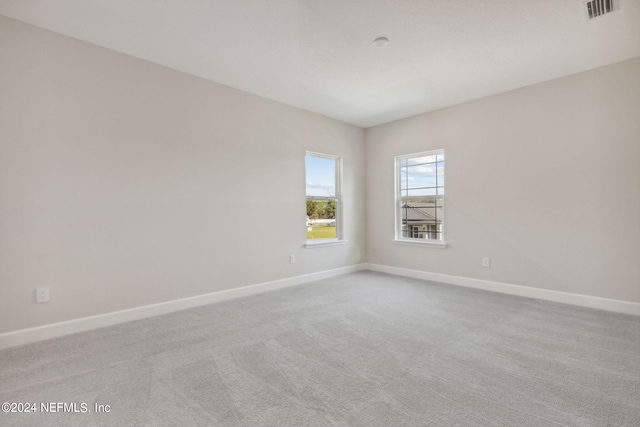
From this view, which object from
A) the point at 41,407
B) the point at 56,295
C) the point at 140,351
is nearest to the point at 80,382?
the point at 41,407

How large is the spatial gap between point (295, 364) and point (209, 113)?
2886 mm

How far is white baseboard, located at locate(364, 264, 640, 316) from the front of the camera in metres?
3.06

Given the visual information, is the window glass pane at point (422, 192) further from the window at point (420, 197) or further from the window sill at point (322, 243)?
the window sill at point (322, 243)

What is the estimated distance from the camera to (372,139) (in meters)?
5.37

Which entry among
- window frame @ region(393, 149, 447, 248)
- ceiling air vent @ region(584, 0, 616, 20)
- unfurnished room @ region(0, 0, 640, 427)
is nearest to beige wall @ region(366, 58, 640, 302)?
unfurnished room @ region(0, 0, 640, 427)

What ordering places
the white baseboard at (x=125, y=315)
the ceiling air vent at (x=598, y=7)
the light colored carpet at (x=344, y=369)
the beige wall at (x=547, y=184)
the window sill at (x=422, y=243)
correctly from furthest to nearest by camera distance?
1. the window sill at (x=422, y=243)
2. the beige wall at (x=547, y=184)
3. the white baseboard at (x=125, y=315)
4. the ceiling air vent at (x=598, y=7)
5. the light colored carpet at (x=344, y=369)

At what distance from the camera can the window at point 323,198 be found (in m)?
4.67

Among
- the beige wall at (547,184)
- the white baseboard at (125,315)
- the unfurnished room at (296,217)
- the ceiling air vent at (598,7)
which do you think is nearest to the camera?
the unfurnished room at (296,217)

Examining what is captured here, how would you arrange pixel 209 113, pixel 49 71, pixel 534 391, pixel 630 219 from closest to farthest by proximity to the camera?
pixel 534 391 → pixel 49 71 → pixel 630 219 → pixel 209 113

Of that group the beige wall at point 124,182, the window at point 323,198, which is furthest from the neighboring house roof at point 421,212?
the beige wall at point 124,182

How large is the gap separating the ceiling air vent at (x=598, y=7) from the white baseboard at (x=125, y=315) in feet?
13.3

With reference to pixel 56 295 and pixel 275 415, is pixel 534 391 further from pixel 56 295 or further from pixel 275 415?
pixel 56 295

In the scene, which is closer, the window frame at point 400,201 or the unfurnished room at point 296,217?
the unfurnished room at point 296,217

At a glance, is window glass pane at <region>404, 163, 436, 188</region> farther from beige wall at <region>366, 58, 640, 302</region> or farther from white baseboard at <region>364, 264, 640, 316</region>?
white baseboard at <region>364, 264, 640, 316</region>
